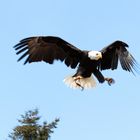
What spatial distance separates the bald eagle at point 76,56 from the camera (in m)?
15.9

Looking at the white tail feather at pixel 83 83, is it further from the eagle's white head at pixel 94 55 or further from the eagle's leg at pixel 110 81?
the eagle's white head at pixel 94 55

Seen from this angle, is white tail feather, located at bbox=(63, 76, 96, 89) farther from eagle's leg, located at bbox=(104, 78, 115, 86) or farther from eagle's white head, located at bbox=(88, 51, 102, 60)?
eagle's white head, located at bbox=(88, 51, 102, 60)

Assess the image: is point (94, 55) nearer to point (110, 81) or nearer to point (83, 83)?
point (110, 81)

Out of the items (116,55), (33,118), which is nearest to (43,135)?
(33,118)

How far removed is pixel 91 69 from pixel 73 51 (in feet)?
2.28

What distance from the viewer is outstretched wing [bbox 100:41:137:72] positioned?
653 inches

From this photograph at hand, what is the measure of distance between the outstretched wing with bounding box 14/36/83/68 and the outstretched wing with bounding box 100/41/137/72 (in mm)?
745

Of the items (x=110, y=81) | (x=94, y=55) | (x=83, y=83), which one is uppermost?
(x=94, y=55)

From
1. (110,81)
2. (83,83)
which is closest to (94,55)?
(110,81)

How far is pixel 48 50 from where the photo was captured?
54.6 feet

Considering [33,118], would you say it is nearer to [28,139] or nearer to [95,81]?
[28,139]

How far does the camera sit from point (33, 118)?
3744 cm

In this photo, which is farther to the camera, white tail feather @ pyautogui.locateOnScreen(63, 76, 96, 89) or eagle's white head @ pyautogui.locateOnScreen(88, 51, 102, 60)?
white tail feather @ pyautogui.locateOnScreen(63, 76, 96, 89)

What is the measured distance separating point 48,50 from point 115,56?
1.54 metres
